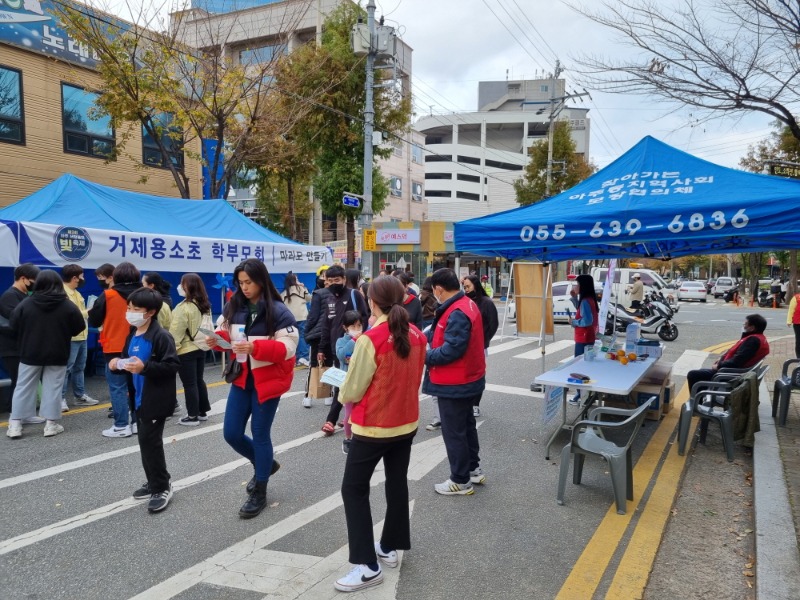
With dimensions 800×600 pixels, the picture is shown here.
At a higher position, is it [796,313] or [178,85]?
[178,85]

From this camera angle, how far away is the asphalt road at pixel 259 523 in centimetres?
314

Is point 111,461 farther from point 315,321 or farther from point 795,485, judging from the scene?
point 795,485

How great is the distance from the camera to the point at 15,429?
563cm

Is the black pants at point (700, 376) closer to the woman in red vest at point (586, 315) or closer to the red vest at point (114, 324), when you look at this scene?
the woman in red vest at point (586, 315)

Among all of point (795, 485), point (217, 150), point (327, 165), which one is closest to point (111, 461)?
point (795, 485)

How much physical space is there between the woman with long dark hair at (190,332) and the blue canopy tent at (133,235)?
267cm

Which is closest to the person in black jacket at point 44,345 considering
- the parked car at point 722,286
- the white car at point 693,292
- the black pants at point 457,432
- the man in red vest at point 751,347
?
the black pants at point 457,432

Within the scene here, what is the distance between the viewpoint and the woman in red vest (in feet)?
24.8

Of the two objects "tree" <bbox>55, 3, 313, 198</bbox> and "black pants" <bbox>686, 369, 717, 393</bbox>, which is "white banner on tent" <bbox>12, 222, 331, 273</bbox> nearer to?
"tree" <bbox>55, 3, 313, 198</bbox>

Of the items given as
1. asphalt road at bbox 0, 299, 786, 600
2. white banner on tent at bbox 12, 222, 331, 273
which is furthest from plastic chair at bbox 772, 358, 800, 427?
white banner on tent at bbox 12, 222, 331, 273

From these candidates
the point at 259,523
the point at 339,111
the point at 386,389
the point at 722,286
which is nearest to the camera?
the point at 386,389

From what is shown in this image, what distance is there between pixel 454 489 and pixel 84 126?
13992 millimetres

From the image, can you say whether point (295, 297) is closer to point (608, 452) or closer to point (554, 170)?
point (608, 452)

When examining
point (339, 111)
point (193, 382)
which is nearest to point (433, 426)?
point (193, 382)
